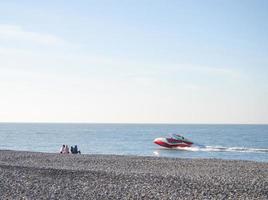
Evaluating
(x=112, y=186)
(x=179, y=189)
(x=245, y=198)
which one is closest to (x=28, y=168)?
(x=112, y=186)

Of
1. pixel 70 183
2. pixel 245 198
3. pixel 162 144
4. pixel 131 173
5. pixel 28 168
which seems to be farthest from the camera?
pixel 162 144

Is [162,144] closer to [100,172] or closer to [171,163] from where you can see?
[171,163]

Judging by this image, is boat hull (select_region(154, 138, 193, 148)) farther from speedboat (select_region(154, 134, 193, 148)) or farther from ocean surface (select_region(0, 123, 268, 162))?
ocean surface (select_region(0, 123, 268, 162))

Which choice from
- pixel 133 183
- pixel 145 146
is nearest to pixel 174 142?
pixel 145 146

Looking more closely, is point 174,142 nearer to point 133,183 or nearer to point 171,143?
point 171,143

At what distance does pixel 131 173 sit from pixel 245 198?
285 inches

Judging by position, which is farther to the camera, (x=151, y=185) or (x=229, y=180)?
(x=229, y=180)

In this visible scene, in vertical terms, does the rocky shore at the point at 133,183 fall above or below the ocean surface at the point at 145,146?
above

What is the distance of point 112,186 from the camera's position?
18.1m

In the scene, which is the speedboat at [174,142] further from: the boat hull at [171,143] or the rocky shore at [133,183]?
the rocky shore at [133,183]

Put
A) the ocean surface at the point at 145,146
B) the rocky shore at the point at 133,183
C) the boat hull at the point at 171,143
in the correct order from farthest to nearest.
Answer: the boat hull at the point at 171,143, the ocean surface at the point at 145,146, the rocky shore at the point at 133,183

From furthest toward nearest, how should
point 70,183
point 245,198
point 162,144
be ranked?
1. point 162,144
2. point 70,183
3. point 245,198

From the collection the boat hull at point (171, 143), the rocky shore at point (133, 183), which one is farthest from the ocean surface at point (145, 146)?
the rocky shore at point (133, 183)

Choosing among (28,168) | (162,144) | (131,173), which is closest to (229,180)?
(131,173)
